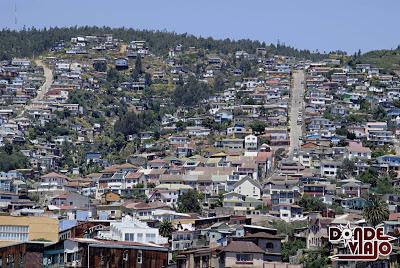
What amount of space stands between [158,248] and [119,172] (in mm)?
42079

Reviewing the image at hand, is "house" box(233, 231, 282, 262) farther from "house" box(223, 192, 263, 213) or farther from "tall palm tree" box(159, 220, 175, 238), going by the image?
"house" box(223, 192, 263, 213)

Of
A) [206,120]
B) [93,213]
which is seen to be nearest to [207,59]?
[206,120]

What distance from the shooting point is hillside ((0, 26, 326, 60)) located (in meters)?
149

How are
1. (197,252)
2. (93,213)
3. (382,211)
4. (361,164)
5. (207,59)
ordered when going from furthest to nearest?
(207,59)
(361,164)
(93,213)
(382,211)
(197,252)

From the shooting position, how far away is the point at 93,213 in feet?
227

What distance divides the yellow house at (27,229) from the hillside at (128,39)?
96.6 m

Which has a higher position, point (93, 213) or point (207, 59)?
point (207, 59)

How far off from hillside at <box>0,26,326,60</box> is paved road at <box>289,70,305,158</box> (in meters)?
22.9

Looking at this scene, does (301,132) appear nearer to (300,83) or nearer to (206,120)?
(206,120)

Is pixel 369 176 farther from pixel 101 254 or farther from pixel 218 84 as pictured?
pixel 218 84

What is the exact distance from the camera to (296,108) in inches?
4316

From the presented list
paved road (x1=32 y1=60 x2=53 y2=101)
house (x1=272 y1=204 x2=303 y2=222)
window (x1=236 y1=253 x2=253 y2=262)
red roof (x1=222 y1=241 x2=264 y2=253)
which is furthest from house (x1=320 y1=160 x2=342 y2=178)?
paved road (x1=32 y1=60 x2=53 y2=101)

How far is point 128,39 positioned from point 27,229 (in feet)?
345

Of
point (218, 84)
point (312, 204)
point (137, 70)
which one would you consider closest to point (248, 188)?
point (312, 204)
